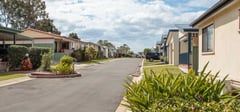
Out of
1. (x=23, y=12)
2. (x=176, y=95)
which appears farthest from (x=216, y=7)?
(x=23, y=12)

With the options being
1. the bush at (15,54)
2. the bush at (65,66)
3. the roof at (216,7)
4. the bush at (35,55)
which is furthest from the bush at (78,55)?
the roof at (216,7)

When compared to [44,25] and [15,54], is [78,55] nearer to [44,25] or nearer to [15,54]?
[15,54]

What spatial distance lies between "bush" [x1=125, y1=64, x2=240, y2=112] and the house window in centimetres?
849

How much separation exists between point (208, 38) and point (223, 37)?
302cm

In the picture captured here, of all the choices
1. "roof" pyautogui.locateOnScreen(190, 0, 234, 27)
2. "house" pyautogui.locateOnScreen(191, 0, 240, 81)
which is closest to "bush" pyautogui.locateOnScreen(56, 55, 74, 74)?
"house" pyautogui.locateOnScreen(191, 0, 240, 81)

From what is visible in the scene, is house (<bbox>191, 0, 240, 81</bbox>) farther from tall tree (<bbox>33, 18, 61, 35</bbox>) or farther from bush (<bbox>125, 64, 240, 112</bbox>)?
tall tree (<bbox>33, 18, 61, 35</bbox>)

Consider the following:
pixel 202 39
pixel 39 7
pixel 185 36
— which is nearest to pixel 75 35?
pixel 39 7

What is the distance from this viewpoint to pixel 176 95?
611 centimetres

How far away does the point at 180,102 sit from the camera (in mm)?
5434

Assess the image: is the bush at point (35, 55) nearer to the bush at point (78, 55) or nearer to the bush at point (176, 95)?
the bush at point (78, 55)

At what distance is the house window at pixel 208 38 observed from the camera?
14804mm

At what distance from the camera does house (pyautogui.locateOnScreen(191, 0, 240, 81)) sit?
36.0 ft

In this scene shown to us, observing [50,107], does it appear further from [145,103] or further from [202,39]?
[202,39]

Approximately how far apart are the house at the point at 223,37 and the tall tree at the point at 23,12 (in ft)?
179
